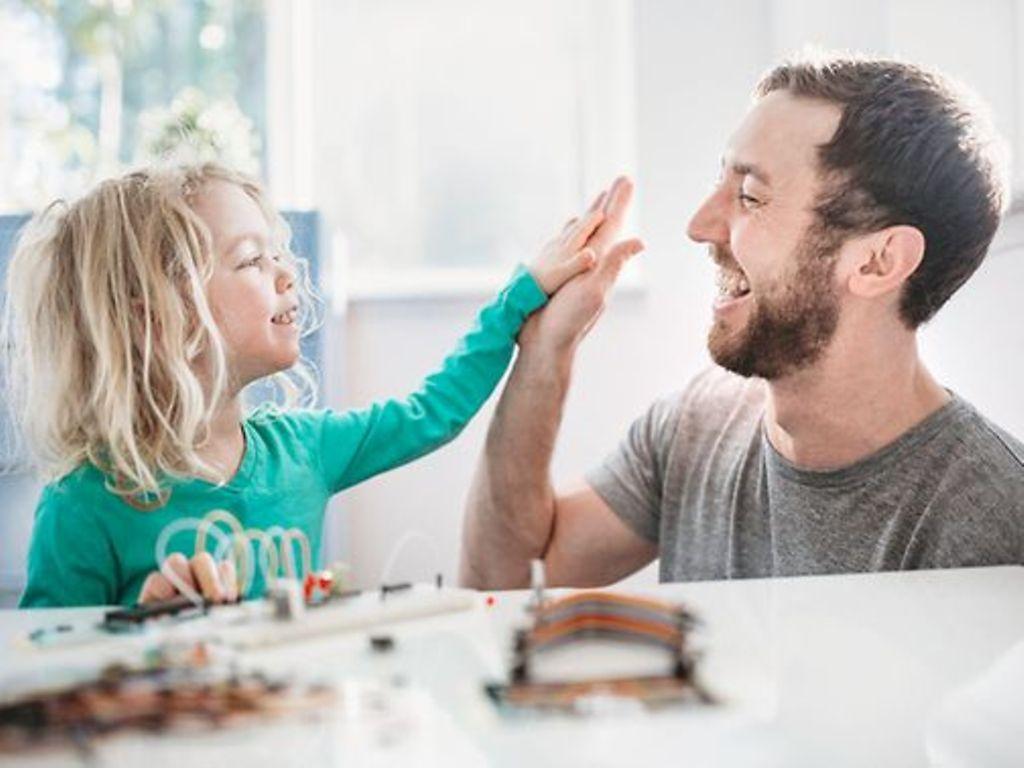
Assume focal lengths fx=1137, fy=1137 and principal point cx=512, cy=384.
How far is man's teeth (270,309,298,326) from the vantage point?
3.08 ft

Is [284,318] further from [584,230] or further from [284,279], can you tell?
[584,230]

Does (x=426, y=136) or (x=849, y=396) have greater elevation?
(x=426, y=136)

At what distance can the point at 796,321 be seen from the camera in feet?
3.26

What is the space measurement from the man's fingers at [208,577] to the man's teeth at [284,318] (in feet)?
1.24

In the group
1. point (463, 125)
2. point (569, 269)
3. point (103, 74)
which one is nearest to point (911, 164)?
point (569, 269)

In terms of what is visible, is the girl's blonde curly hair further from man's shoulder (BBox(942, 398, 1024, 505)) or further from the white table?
man's shoulder (BBox(942, 398, 1024, 505))

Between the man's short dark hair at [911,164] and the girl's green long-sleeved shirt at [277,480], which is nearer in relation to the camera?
the girl's green long-sleeved shirt at [277,480]

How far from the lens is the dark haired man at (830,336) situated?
3.04 ft

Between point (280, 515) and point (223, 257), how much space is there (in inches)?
8.9

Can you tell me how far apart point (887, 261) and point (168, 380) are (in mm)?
614

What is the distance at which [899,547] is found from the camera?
2.92ft

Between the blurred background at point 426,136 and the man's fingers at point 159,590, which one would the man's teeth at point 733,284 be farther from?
the blurred background at point 426,136

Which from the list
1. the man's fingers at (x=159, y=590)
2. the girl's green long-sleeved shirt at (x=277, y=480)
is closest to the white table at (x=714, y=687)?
the man's fingers at (x=159, y=590)

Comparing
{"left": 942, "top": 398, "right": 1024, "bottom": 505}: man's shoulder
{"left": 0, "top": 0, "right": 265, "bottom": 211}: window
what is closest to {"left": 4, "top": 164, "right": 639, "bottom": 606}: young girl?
{"left": 942, "top": 398, "right": 1024, "bottom": 505}: man's shoulder
